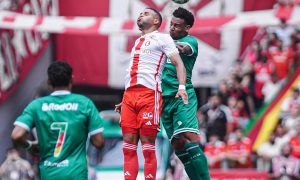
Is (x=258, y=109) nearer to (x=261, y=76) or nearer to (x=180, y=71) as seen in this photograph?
(x=261, y=76)

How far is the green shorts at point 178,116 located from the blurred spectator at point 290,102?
10.6 m

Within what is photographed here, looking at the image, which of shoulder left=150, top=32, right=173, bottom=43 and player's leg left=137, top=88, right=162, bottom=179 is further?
shoulder left=150, top=32, right=173, bottom=43

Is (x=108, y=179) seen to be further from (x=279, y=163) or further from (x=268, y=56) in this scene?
(x=268, y=56)

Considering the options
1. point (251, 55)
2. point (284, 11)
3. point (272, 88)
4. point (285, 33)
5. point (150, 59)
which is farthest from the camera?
point (251, 55)

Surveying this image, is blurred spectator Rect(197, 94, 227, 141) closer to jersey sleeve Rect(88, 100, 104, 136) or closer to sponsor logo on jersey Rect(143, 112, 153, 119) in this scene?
sponsor logo on jersey Rect(143, 112, 153, 119)

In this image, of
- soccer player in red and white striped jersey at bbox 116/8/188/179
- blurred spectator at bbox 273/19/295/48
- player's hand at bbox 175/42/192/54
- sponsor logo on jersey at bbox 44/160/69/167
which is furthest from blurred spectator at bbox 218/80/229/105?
sponsor logo on jersey at bbox 44/160/69/167

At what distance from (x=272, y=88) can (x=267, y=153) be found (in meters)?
3.15

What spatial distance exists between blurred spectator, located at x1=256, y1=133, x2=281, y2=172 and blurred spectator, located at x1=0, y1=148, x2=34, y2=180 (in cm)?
519

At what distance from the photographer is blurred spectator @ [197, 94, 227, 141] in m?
23.9

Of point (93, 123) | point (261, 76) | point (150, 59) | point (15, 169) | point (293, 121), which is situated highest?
point (150, 59)

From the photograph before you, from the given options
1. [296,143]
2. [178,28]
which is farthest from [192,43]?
[296,143]

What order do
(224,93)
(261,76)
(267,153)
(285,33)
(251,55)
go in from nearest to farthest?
1. (267,153)
2. (224,93)
3. (261,76)
4. (285,33)
5. (251,55)

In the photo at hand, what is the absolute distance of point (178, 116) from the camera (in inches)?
518

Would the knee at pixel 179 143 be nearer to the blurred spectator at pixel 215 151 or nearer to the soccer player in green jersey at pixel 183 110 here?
the soccer player in green jersey at pixel 183 110
